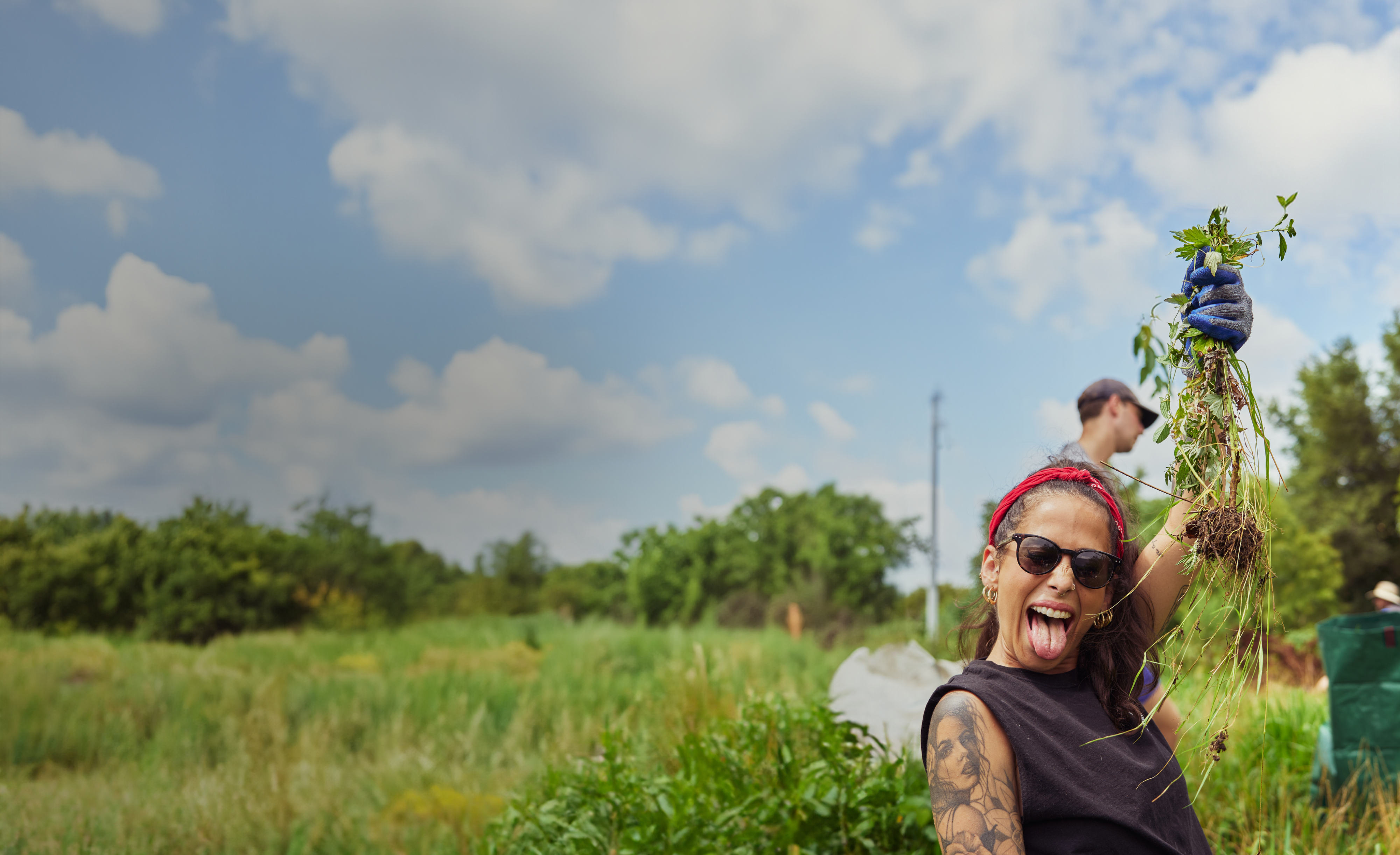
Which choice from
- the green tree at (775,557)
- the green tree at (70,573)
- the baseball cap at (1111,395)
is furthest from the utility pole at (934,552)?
the green tree at (70,573)

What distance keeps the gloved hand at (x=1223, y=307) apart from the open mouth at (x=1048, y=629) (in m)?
0.71

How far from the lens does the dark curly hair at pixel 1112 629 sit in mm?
1902

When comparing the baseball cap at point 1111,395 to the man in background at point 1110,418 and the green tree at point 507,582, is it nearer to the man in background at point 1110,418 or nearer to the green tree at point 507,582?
the man in background at point 1110,418

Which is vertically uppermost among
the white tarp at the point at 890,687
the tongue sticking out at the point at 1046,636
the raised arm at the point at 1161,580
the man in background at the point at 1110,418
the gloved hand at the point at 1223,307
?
the man in background at the point at 1110,418

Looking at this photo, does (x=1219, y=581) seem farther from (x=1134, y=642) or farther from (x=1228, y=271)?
(x=1228, y=271)

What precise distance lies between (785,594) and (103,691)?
16851 millimetres

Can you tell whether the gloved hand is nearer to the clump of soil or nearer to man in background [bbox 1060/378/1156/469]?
the clump of soil

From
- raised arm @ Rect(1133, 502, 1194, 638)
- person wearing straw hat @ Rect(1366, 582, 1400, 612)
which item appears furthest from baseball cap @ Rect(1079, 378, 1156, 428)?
person wearing straw hat @ Rect(1366, 582, 1400, 612)

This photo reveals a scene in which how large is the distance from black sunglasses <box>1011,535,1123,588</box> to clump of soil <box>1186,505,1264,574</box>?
0.20 meters

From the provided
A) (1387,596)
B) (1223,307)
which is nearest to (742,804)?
(1223,307)

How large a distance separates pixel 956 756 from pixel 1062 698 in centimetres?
35

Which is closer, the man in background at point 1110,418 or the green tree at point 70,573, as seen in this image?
the man in background at point 1110,418

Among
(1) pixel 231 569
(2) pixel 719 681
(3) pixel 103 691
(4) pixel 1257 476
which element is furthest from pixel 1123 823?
(1) pixel 231 569

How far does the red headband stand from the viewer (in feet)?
6.34
